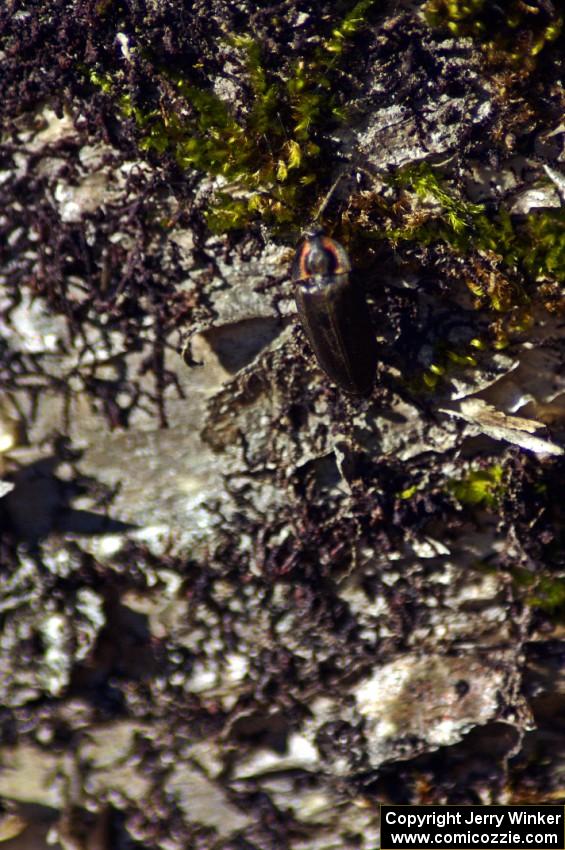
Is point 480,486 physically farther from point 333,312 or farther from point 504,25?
point 504,25

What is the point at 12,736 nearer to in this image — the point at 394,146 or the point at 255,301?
the point at 255,301

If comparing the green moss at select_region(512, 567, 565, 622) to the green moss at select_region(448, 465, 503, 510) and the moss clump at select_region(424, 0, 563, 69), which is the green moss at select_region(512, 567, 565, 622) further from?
the moss clump at select_region(424, 0, 563, 69)

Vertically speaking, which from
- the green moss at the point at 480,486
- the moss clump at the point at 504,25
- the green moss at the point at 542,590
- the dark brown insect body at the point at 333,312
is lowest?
the green moss at the point at 542,590

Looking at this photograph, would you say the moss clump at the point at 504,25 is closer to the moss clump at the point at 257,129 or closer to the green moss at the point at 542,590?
the moss clump at the point at 257,129

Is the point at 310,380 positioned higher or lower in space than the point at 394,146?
lower

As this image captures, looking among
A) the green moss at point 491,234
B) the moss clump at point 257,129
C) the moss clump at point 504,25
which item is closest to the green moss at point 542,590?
the green moss at point 491,234

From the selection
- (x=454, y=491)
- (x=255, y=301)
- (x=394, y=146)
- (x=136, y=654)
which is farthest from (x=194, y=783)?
(x=394, y=146)

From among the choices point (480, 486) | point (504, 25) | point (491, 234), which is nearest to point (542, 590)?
point (480, 486)
